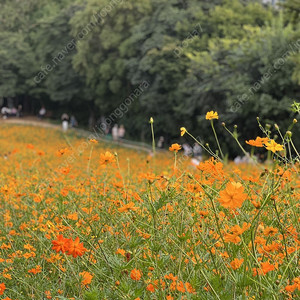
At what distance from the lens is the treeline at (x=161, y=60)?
16.8 metres

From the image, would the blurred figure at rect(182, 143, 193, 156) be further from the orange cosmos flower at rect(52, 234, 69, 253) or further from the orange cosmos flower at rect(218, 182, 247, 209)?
the orange cosmos flower at rect(218, 182, 247, 209)

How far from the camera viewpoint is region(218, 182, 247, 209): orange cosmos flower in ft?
5.98

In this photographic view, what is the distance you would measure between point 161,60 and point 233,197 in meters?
22.7

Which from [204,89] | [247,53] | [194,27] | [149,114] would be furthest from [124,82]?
[247,53]

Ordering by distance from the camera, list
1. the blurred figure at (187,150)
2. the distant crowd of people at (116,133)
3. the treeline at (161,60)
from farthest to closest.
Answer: the distant crowd of people at (116,133) < the treeline at (161,60) < the blurred figure at (187,150)

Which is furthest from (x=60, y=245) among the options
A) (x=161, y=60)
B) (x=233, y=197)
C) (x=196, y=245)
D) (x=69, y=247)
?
(x=161, y=60)

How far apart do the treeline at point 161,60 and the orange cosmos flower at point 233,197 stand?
44.2 feet

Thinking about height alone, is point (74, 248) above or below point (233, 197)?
below

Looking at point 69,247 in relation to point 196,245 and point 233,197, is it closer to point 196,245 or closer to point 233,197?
point 233,197

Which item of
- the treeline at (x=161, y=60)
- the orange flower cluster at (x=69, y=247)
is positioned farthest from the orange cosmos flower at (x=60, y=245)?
the treeline at (x=161, y=60)

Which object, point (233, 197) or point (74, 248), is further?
point (74, 248)

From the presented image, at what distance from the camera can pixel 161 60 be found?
24000mm

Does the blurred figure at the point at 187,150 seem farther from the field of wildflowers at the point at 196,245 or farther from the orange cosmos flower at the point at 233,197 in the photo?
the orange cosmos flower at the point at 233,197

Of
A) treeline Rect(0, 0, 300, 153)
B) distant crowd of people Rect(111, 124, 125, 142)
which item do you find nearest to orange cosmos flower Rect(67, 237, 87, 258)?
treeline Rect(0, 0, 300, 153)
